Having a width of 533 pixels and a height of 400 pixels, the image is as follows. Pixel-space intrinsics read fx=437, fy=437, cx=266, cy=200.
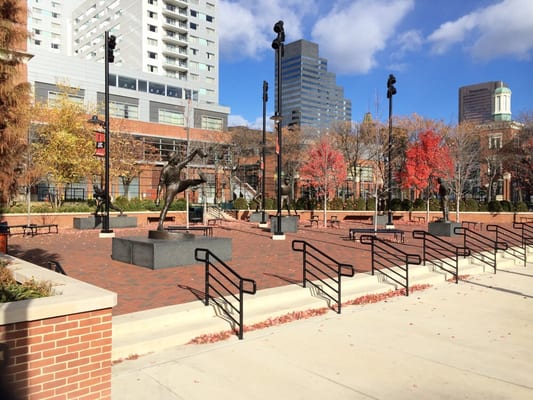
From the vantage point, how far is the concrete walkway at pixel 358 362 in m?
4.79

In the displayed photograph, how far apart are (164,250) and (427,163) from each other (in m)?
33.1

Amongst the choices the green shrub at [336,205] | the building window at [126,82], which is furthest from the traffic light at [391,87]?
the building window at [126,82]

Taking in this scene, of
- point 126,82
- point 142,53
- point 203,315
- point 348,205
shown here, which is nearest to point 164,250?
point 203,315

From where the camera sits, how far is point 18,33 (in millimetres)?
5344

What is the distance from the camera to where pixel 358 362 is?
5.64m

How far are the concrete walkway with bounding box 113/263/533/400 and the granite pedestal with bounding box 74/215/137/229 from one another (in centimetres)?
1928

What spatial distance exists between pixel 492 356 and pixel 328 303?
10.3ft

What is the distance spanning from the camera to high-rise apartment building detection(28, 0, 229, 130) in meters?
60.1

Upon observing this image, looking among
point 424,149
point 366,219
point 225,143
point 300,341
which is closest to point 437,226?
point 366,219

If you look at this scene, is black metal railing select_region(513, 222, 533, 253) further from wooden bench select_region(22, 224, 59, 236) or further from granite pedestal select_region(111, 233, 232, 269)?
wooden bench select_region(22, 224, 59, 236)

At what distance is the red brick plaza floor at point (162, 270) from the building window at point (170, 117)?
48148 mm

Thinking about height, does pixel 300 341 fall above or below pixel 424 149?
below

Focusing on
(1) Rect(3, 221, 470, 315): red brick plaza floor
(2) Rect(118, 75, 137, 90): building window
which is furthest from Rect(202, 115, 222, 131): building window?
(1) Rect(3, 221, 470, 315): red brick plaza floor

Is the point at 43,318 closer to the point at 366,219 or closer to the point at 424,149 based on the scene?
the point at 366,219
